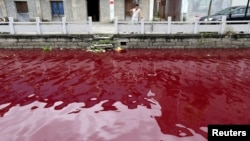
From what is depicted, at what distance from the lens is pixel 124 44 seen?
14.1 metres

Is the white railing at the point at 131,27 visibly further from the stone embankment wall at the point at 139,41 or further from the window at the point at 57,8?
the window at the point at 57,8

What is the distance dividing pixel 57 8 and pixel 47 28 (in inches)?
303

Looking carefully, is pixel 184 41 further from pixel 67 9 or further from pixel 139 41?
pixel 67 9

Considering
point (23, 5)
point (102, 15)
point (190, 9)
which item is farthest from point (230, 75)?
point (23, 5)

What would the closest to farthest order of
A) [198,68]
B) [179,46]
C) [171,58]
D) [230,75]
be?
[230,75] < [198,68] < [171,58] < [179,46]

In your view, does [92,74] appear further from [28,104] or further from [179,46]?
[179,46]

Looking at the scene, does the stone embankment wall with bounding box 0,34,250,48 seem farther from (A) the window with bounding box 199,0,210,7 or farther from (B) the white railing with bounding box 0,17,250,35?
(A) the window with bounding box 199,0,210,7

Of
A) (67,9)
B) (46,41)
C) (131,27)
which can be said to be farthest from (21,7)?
(131,27)

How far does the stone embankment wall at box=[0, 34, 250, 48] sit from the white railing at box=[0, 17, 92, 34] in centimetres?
30

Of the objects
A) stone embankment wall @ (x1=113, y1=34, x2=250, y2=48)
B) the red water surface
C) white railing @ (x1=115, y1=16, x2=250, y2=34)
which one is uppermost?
white railing @ (x1=115, y1=16, x2=250, y2=34)

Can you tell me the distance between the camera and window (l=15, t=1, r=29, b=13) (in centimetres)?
2080

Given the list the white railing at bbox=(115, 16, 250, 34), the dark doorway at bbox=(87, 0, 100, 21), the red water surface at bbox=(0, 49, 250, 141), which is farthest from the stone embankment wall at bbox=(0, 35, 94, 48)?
the dark doorway at bbox=(87, 0, 100, 21)

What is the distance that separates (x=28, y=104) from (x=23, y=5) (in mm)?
16166

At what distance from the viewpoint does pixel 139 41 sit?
14.0 meters
